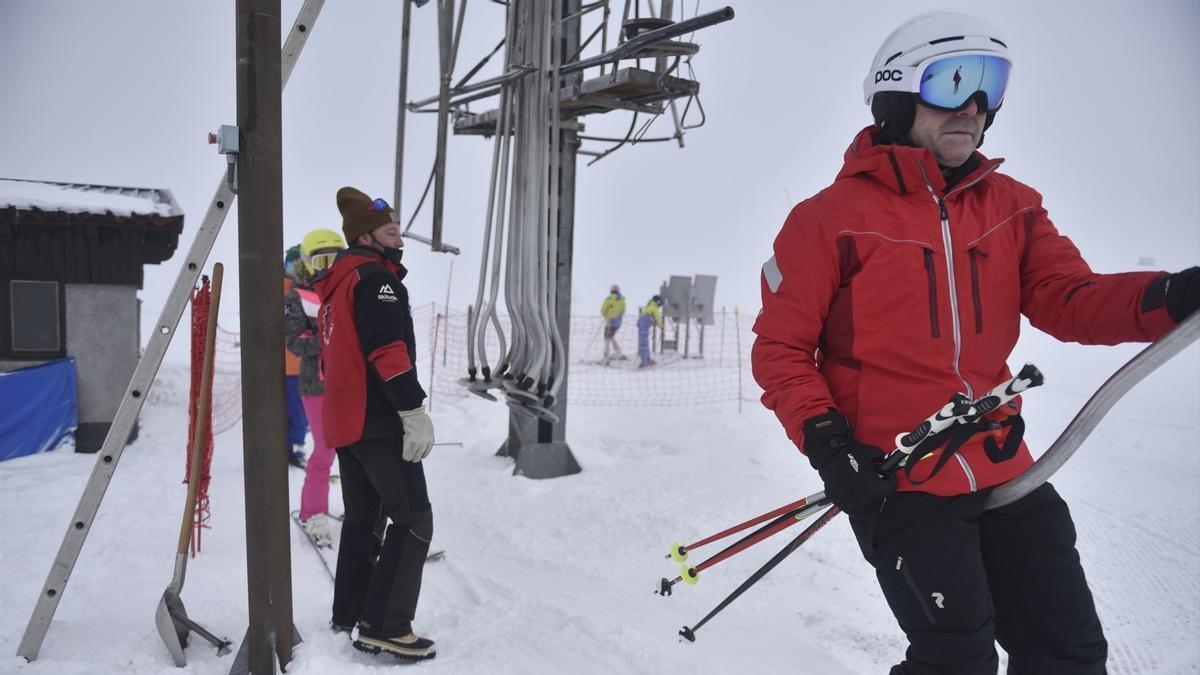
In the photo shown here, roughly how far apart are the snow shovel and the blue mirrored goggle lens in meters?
2.69

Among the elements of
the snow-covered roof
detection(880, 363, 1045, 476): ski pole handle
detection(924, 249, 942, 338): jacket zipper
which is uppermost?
the snow-covered roof

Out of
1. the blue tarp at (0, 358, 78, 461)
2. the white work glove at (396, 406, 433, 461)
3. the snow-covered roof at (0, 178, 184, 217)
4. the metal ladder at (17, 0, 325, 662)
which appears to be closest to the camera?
the metal ladder at (17, 0, 325, 662)

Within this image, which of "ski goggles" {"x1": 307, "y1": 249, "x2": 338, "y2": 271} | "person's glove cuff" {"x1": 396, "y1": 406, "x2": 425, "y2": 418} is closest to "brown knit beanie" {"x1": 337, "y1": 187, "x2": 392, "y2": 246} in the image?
"person's glove cuff" {"x1": 396, "y1": 406, "x2": 425, "y2": 418}

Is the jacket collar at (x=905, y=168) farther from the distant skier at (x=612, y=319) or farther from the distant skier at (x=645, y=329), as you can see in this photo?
the distant skier at (x=612, y=319)

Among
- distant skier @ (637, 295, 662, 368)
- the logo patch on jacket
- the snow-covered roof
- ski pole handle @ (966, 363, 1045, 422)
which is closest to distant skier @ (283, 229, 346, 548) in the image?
the logo patch on jacket

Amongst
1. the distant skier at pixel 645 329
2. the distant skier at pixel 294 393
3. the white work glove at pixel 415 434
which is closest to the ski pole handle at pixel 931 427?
the white work glove at pixel 415 434

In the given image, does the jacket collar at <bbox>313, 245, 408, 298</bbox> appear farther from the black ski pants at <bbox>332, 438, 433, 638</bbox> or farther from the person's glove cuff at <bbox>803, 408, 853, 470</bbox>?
the person's glove cuff at <bbox>803, 408, 853, 470</bbox>

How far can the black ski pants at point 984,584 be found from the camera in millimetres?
1807

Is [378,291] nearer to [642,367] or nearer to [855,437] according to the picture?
[855,437]

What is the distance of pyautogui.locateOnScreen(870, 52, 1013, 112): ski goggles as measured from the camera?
77.5 inches

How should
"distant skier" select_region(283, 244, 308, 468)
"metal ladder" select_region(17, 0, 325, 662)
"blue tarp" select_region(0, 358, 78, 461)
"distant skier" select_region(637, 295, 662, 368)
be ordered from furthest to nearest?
"distant skier" select_region(637, 295, 662, 368) → "blue tarp" select_region(0, 358, 78, 461) → "distant skier" select_region(283, 244, 308, 468) → "metal ladder" select_region(17, 0, 325, 662)

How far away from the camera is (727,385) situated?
12.7 m

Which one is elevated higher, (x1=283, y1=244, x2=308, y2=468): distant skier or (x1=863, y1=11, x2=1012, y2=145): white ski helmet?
(x1=863, y1=11, x2=1012, y2=145): white ski helmet

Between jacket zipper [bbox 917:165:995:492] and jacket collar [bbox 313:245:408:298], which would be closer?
jacket zipper [bbox 917:165:995:492]
